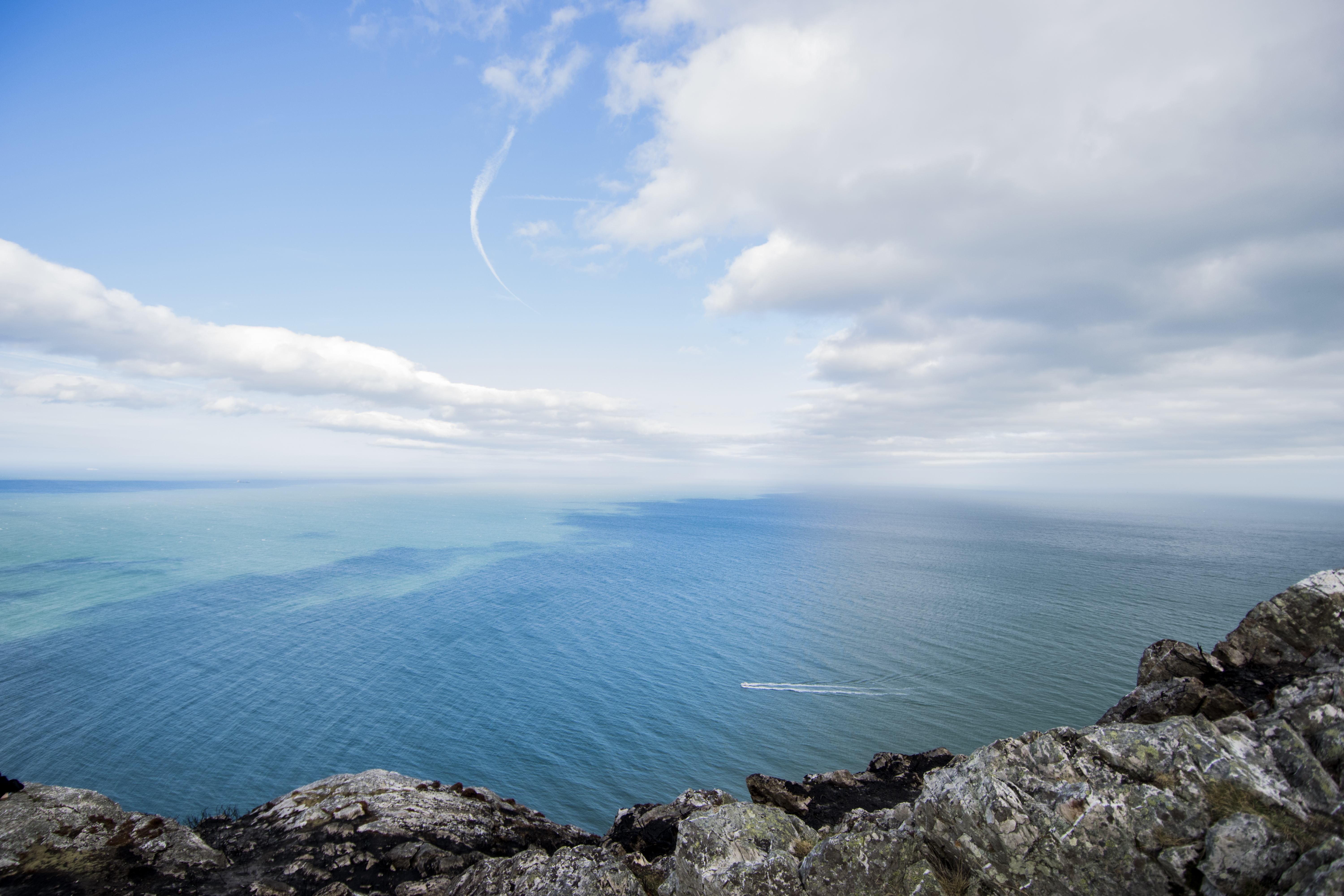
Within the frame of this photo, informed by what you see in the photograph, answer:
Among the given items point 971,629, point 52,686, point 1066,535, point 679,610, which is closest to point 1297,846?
point 971,629

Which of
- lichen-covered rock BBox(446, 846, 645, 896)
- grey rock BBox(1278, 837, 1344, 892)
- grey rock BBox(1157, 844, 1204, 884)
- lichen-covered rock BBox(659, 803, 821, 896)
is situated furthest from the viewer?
lichen-covered rock BBox(446, 846, 645, 896)

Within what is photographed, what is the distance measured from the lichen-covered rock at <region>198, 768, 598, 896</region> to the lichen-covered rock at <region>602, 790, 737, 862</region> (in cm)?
183

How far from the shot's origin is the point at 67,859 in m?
15.7

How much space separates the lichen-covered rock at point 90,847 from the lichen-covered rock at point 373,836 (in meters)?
1.22

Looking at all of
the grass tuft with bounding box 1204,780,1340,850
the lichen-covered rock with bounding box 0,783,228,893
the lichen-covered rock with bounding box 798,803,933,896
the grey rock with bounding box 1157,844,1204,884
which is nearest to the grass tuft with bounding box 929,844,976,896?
the lichen-covered rock with bounding box 798,803,933,896

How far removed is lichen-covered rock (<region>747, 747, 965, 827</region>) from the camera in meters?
21.9

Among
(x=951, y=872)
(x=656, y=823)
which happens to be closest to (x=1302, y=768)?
(x=951, y=872)

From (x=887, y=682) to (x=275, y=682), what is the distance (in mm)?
60921

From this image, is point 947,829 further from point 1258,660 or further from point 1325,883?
point 1258,660

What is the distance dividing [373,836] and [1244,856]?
2399cm

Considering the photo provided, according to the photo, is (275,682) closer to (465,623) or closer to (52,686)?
(52,686)

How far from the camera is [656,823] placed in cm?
1948

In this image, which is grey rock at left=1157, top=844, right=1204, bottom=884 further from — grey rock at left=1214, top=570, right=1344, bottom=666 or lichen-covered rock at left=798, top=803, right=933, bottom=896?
grey rock at left=1214, top=570, right=1344, bottom=666

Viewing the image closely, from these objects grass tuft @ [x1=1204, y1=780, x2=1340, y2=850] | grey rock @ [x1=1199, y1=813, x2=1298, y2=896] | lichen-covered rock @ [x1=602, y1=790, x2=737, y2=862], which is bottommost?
lichen-covered rock @ [x1=602, y1=790, x2=737, y2=862]
